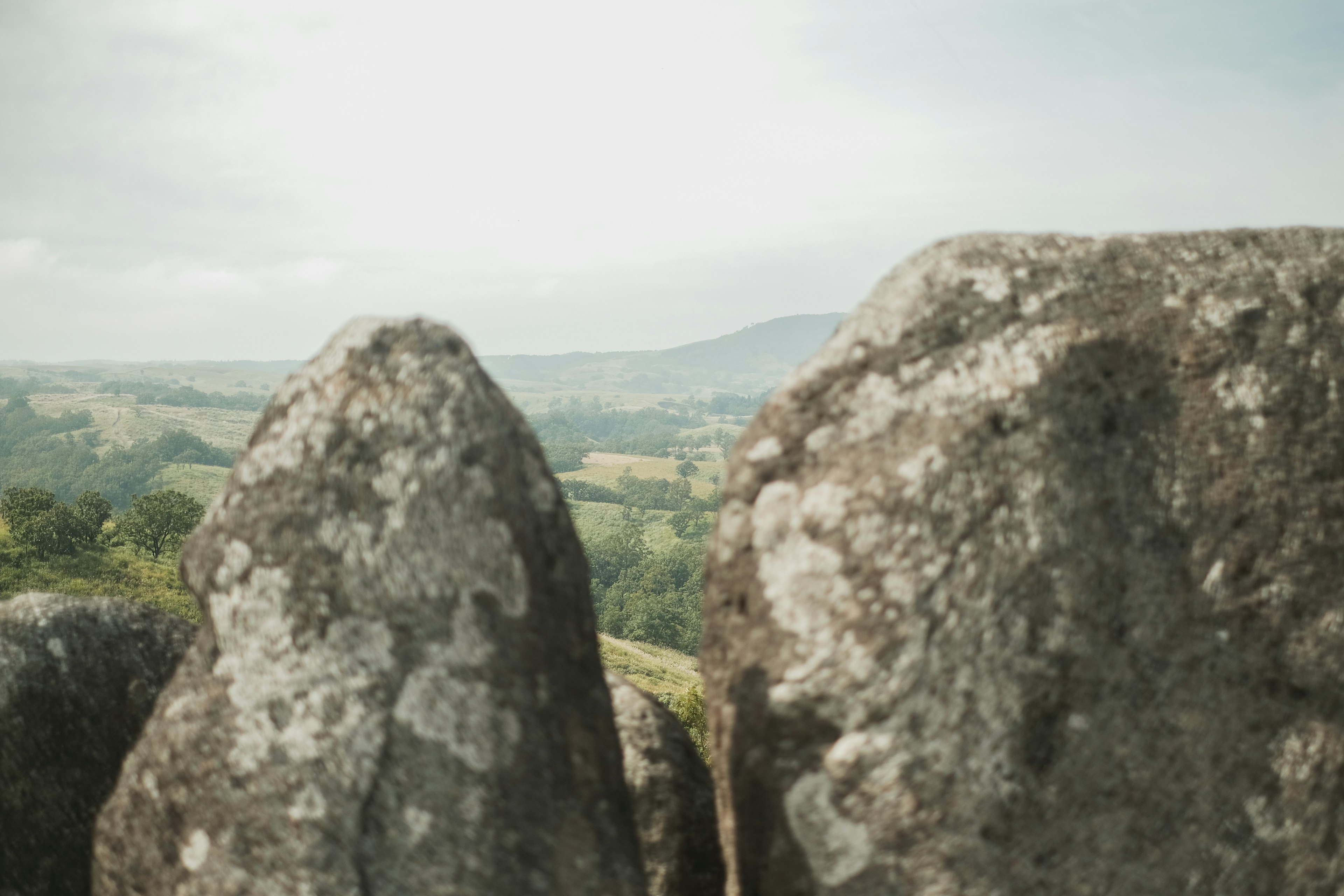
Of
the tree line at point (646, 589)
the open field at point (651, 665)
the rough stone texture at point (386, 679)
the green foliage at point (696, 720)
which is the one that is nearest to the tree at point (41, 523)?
the open field at point (651, 665)

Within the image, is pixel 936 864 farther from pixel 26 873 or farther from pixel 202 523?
pixel 26 873

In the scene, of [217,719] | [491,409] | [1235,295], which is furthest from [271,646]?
[1235,295]


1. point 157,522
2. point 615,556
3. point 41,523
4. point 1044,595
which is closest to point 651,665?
point 157,522

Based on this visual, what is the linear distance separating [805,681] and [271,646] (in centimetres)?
370

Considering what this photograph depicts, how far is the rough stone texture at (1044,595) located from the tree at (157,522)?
9428 cm

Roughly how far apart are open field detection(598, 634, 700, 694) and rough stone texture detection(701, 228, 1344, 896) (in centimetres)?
8094

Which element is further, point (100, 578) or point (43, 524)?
point (43, 524)

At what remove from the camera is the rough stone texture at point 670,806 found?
26.3 ft

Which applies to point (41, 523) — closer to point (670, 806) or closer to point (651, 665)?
point (651, 665)

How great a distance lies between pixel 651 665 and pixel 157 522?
59882 mm

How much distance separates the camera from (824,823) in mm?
5805

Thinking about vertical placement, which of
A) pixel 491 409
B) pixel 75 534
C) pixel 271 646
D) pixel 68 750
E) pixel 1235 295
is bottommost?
pixel 75 534

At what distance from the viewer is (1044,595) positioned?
5.88m

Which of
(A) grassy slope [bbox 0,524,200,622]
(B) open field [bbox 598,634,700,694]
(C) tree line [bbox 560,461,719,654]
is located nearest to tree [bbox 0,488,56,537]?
(A) grassy slope [bbox 0,524,200,622]
